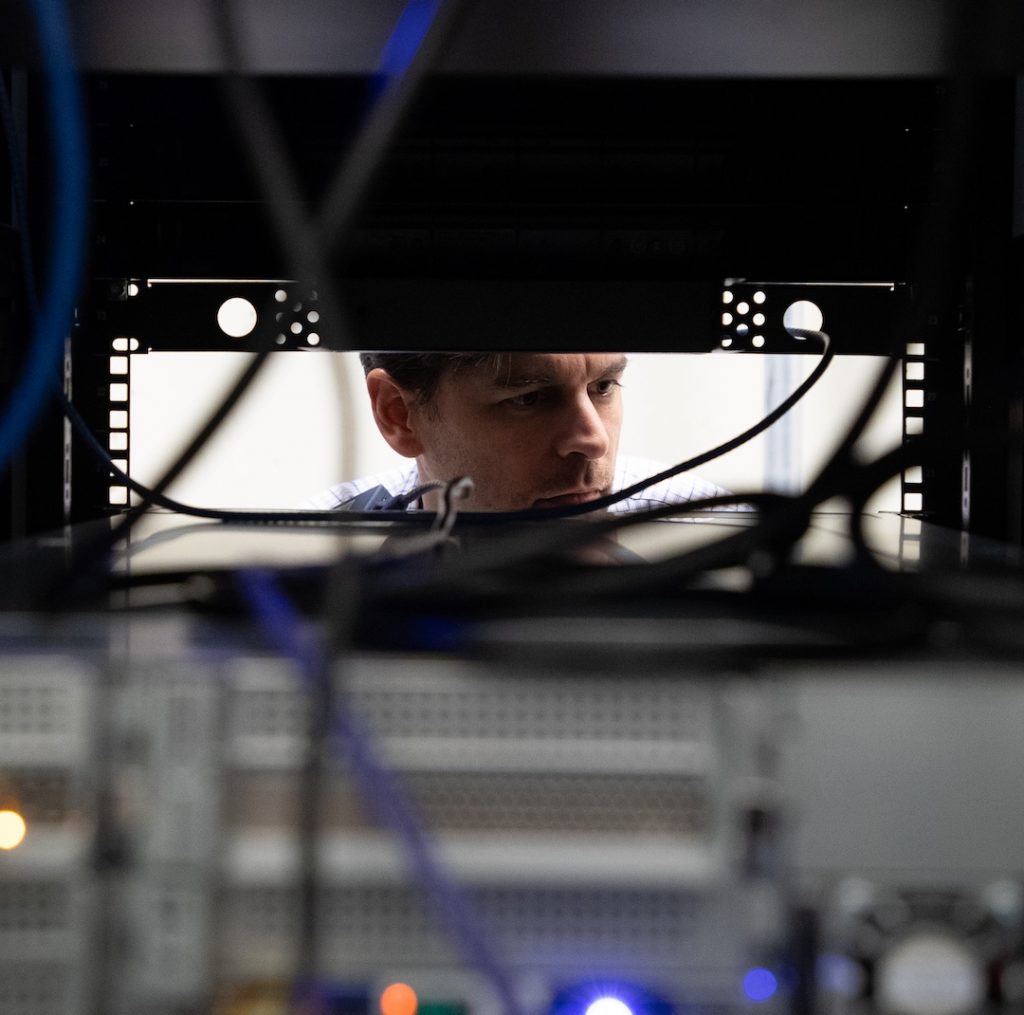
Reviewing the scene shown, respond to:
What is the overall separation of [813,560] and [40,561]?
1.31ft

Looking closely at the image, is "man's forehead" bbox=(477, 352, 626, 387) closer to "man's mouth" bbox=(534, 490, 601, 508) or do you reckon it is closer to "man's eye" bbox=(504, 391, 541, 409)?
"man's eye" bbox=(504, 391, 541, 409)

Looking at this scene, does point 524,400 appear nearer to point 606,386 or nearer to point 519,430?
point 519,430

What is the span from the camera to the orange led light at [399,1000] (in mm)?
355

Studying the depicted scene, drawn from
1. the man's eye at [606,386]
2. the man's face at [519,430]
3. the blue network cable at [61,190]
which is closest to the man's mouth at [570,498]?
the man's face at [519,430]

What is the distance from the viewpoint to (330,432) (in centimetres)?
105

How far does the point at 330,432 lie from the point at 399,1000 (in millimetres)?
756

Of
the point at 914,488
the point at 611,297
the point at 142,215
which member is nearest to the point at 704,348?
the point at 611,297

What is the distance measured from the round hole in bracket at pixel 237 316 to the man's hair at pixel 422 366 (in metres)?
0.39

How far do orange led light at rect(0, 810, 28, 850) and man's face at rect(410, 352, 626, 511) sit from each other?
78cm

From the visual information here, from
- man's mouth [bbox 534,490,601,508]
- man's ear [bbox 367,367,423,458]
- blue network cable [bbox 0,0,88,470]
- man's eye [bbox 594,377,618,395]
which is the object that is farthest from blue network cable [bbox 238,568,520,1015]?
man's eye [bbox 594,377,618,395]

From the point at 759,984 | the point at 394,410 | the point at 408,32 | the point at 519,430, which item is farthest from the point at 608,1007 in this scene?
the point at 394,410

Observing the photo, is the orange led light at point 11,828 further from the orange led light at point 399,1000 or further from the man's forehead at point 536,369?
the man's forehead at point 536,369

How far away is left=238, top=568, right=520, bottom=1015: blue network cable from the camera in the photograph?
1.08ft

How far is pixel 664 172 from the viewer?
2.60ft
